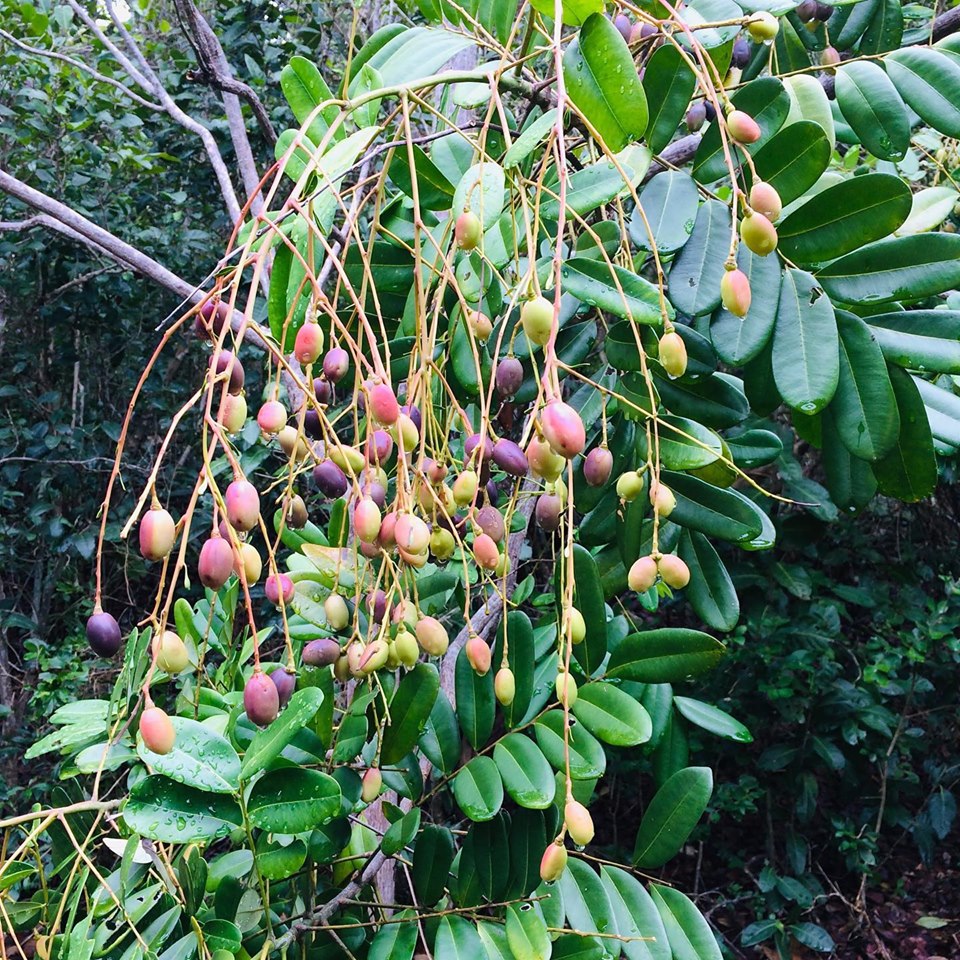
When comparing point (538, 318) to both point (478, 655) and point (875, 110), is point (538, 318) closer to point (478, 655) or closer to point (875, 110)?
point (478, 655)

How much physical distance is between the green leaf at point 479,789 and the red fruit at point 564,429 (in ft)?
1.10

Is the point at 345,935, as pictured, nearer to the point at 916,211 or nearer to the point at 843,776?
the point at 916,211

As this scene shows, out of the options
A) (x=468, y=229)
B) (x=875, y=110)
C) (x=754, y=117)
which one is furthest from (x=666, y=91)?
(x=468, y=229)

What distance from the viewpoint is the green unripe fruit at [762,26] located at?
593mm

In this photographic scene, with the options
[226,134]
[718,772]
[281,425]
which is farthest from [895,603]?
[226,134]

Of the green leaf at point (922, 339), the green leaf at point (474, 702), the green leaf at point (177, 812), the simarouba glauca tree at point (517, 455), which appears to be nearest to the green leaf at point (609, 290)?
the simarouba glauca tree at point (517, 455)

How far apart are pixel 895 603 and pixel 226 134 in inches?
90.6

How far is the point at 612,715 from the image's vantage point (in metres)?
0.68

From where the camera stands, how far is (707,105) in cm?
76

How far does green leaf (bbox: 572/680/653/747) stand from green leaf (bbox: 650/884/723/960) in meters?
0.16

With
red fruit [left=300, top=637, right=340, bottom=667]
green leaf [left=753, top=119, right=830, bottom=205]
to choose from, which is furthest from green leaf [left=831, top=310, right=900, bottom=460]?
red fruit [left=300, top=637, right=340, bottom=667]

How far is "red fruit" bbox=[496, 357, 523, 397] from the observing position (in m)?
0.60

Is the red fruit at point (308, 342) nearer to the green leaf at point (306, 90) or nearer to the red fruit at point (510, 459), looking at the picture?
the red fruit at point (510, 459)

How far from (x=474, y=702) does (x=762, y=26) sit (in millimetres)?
563
